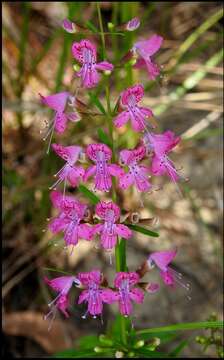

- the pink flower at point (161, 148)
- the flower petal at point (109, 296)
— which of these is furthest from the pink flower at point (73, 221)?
the pink flower at point (161, 148)

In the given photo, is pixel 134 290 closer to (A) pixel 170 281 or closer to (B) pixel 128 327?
(A) pixel 170 281

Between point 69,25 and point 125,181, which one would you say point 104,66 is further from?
point 125,181

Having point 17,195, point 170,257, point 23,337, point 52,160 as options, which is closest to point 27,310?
point 23,337

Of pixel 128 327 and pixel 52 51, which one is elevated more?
pixel 52 51

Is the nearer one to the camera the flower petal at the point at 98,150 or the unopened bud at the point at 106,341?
the flower petal at the point at 98,150

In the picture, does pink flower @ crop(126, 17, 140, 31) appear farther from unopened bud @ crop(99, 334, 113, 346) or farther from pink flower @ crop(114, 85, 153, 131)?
unopened bud @ crop(99, 334, 113, 346)

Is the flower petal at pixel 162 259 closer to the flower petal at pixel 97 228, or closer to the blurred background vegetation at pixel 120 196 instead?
the flower petal at pixel 97 228
